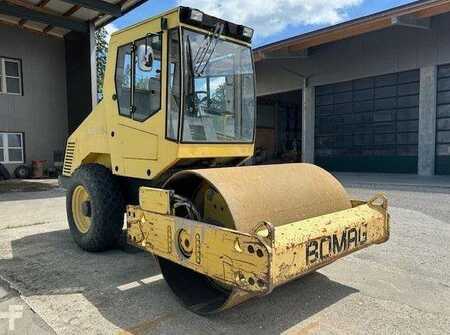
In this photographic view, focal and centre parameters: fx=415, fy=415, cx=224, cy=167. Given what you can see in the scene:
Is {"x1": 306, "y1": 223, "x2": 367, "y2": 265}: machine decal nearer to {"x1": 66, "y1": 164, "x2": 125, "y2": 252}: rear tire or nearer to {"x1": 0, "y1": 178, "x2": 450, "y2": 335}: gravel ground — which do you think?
{"x1": 0, "y1": 178, "x2": 450, "y2": 335}: gravel ground

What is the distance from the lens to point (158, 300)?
12.4 feet

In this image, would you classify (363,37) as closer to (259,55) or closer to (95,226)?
(259,55)

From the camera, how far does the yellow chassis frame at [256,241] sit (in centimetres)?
275

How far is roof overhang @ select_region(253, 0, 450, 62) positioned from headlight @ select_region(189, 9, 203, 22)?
11.8 metres

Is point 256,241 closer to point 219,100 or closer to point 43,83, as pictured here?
point 219,100

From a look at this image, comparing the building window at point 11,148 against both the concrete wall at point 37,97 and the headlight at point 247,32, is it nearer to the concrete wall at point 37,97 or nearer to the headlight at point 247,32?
the concrete wall at point 37,97

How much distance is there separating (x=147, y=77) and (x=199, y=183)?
1342mm

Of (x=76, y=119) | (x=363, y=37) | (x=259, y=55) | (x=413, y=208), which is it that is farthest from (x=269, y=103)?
(x=413, y=208)

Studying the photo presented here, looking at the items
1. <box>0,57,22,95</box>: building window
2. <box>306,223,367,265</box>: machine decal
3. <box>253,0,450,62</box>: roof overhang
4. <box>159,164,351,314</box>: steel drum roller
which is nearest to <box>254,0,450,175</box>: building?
<box>253,0,450,62</box>: roof overhang

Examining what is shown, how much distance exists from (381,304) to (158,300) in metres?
1.98

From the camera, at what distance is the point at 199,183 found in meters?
4.02

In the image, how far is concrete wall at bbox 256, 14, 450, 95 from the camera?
15609 mm

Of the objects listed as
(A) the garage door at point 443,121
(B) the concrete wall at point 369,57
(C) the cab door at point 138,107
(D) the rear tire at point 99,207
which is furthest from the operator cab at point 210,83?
(B) the concrete wall at point 369,57

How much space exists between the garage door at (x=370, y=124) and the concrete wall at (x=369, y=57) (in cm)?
45
